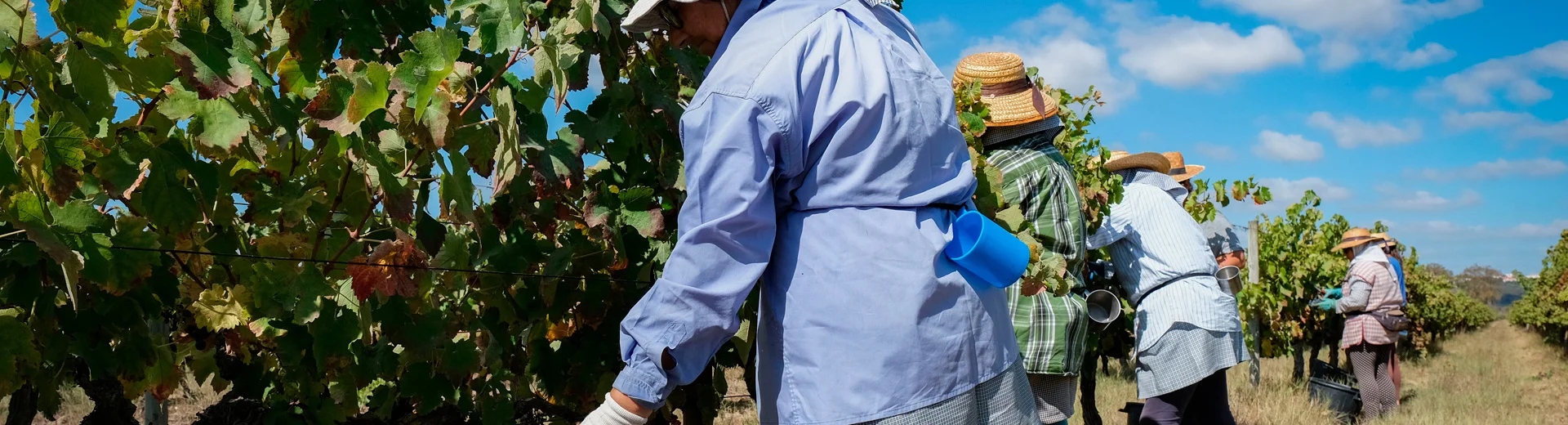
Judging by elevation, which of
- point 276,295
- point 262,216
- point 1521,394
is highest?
point 262,216

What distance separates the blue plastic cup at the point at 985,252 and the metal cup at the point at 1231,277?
2.61 meters

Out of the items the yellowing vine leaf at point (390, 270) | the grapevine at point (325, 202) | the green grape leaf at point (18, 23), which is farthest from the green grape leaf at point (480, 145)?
the green grape leaf at point (18, 23)

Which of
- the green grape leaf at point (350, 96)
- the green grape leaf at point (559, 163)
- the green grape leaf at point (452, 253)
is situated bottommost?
the green grape leaf at point (452, 253)

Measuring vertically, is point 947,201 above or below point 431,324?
above

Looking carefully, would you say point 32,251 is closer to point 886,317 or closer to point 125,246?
point 125,246

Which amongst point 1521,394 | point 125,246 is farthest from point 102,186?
point 1521,394

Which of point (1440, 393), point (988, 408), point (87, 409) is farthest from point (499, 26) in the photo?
point (1440, 393)

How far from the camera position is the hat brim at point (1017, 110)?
9.53 ft

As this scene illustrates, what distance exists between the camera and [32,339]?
1.45m

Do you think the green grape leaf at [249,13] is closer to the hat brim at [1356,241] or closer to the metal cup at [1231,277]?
the metal cup at [1231,277]

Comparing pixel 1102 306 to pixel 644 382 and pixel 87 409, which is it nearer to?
pixel 644 382

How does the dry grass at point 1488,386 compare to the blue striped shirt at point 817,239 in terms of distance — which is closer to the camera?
the blue striped shirt at point 817,239

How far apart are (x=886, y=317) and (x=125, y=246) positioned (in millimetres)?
958

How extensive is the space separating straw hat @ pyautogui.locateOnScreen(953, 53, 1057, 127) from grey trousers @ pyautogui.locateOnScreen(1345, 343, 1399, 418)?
5289 mm
